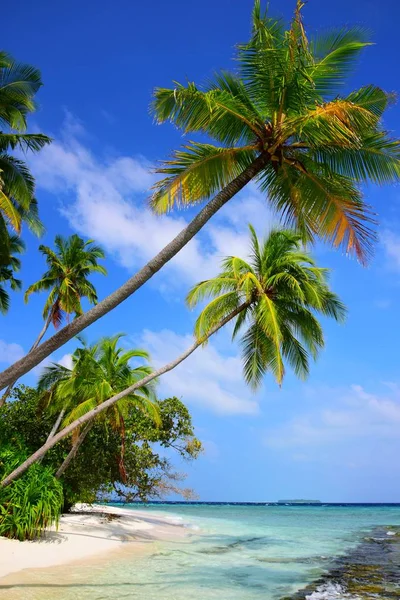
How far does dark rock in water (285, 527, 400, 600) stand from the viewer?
9.66 metres

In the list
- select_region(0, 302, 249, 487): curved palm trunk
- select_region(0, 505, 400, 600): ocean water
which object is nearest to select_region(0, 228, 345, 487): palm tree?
select_region(0, 302, 249, 487): curved palm trunk

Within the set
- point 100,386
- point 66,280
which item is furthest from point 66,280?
point 100,386

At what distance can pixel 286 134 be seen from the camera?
25.3 ft

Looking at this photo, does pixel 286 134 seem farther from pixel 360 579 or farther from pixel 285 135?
pixel 360 579

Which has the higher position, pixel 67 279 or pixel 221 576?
pixel 67 279

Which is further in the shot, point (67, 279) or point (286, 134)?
point (67, 279)

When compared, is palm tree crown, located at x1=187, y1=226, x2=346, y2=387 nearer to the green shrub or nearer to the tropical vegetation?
the tropical vegetation

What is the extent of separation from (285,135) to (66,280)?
602 inches

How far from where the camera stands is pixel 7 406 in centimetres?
2152

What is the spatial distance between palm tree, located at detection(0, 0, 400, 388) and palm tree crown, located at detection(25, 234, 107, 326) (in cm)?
1355

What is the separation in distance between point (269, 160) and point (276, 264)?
8.19 meters

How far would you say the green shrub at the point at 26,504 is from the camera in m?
12.6

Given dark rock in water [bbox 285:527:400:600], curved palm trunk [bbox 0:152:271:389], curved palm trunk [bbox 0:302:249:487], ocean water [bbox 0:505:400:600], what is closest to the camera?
curved palm trunk [bbox 0:152:271:389]

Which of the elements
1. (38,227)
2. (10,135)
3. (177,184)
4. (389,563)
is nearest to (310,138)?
(177,184)
